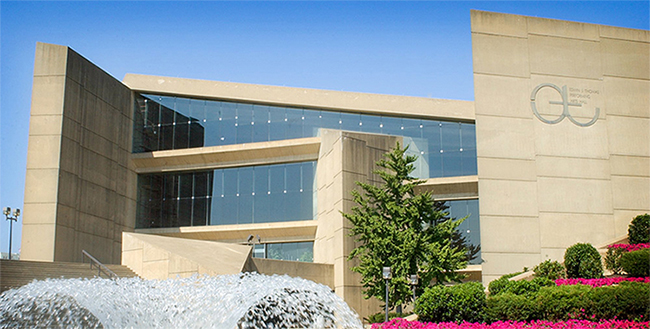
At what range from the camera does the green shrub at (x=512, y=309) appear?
677 inches

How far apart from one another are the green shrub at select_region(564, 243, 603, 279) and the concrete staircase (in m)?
15.7

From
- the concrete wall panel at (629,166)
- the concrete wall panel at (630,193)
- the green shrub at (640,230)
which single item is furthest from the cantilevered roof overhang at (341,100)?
the green shrub at (640,230)

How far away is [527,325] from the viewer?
653 inches

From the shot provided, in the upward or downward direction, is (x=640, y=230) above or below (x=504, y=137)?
below

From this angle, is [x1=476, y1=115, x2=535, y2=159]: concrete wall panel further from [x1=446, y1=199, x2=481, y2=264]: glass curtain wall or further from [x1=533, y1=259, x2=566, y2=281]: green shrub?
[x1=446, y1=199, x2=481, y2=264]: glass curtain wall

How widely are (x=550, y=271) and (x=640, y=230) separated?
14.2ft

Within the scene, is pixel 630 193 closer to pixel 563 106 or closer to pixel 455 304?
pixel 563 106

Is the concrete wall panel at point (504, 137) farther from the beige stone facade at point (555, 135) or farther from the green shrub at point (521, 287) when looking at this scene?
the green shrub at point (521, 287)

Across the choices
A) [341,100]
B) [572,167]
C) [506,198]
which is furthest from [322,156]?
[572,167]

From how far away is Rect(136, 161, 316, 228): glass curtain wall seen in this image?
33.9 metres

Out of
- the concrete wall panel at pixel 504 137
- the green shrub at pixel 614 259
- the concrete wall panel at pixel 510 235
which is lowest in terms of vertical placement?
the green shrub at pixel 614 259

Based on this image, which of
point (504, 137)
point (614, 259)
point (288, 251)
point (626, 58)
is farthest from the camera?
point (288, 251)

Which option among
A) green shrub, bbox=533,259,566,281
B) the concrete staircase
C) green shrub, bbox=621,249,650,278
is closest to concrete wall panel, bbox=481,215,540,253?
green shrub, bbox=533,259,566,281

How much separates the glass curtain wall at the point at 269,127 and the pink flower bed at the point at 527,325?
657 inches
